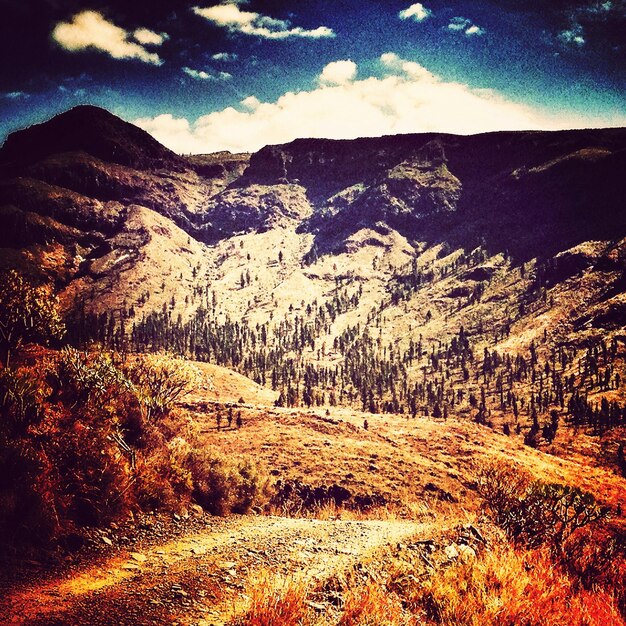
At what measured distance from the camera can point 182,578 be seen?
24.9 ft

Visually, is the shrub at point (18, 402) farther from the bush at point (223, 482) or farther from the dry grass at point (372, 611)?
the dry grass at point (372, 611)

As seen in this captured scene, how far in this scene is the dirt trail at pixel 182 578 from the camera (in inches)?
237

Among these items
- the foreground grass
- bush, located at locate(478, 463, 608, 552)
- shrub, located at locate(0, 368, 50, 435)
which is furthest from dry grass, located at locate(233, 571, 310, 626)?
shrub, located at locate(0, 368, 50, 435)

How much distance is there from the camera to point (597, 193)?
187 metres

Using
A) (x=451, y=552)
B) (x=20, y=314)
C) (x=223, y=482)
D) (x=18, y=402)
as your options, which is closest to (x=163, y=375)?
(x=20, y=314)

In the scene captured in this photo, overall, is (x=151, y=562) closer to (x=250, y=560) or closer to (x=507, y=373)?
(x=250, y=560)

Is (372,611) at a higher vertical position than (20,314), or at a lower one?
lower

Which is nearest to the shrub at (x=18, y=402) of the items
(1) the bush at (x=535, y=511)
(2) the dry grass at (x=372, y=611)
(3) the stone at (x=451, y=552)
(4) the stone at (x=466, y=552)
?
(2) the dry grass at (x=372, y=611)

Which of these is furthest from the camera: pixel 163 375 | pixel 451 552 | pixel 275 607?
pixel 163 375

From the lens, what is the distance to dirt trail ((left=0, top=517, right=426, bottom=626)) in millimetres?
6016

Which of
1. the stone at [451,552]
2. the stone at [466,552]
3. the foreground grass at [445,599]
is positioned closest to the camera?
the foreground grass at [445,599]

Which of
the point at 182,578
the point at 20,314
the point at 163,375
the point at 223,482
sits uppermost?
the point at 20,314

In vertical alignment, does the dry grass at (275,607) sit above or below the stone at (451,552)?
above

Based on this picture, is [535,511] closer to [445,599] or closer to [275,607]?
[445,599]
